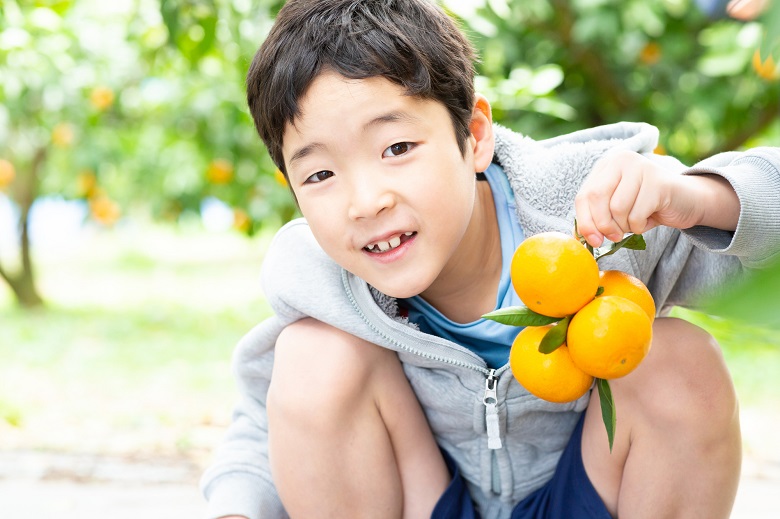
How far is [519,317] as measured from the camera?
837 mm

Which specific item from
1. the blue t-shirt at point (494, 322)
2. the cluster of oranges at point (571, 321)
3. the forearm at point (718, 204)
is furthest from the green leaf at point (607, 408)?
the blue t-shirt at point (494, 322)

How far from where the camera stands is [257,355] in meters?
1.37

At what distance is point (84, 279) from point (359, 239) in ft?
14.8

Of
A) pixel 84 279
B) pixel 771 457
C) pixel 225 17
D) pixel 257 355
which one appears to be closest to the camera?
pixel 257 355

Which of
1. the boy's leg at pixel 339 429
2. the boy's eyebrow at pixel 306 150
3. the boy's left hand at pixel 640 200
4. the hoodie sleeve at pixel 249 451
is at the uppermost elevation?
the boy's left hand at pixel 640 200

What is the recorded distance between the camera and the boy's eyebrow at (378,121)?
108cm

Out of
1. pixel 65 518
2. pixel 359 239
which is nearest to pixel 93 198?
pixel 65 518

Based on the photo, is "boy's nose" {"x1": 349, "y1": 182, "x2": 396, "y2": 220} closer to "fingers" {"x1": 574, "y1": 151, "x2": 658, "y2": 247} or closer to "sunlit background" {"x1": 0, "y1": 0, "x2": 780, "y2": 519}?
"fingers" {"x1": 574, "y1": 151, "x2": 658, "y2": 247}

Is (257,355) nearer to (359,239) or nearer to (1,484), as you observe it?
(359,239)

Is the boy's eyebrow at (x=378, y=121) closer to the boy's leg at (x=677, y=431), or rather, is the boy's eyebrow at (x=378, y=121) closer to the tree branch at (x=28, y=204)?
the boy's leg at (x=677, y=431)

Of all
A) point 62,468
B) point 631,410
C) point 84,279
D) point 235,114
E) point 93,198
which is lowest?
point 84,279

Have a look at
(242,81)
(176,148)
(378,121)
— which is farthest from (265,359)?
(176,148)

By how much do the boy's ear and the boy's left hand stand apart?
0.27 m

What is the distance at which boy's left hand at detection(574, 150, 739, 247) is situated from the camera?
0.95 metres
